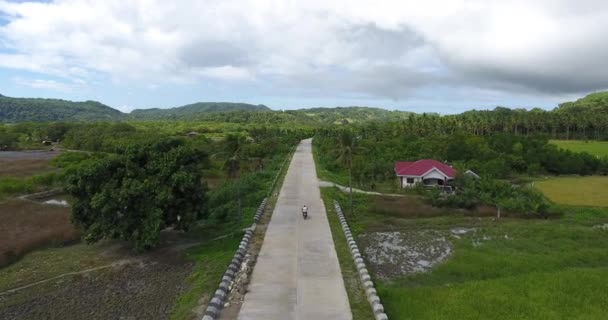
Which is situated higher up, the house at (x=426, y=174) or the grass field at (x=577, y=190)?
the house at (x=426, y=174)

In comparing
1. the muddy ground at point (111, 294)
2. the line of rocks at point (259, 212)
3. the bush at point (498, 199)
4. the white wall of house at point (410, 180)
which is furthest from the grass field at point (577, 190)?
the muddy ground at point (111, 294)

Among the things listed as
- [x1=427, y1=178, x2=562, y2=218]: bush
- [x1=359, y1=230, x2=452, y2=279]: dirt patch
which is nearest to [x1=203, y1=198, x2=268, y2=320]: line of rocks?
[x1=359, y1=230, x2=452, y2=279]: dirt patch

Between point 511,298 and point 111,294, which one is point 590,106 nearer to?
point 511,298

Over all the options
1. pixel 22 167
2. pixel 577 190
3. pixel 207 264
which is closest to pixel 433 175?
pixel 577 190

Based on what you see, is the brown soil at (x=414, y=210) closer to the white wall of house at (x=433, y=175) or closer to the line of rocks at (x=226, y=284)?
the white wall of house at (x=433, y=175)

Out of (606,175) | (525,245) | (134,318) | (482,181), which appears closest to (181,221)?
(134,318)

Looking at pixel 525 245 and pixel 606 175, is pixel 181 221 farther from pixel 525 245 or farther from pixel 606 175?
pixel 606 175

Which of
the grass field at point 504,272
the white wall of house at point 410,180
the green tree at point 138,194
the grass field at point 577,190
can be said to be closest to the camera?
the grass field at point 504,272
